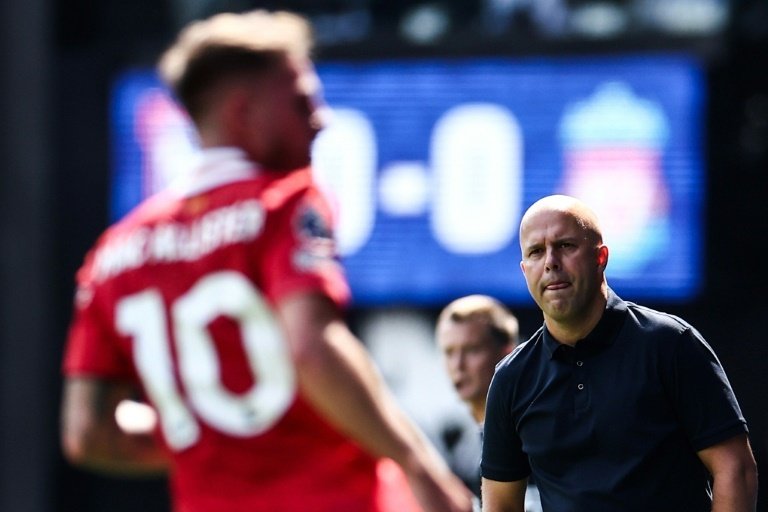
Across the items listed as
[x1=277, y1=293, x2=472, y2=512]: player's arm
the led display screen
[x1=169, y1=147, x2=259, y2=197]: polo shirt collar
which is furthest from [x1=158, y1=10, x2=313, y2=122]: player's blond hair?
the led display screen

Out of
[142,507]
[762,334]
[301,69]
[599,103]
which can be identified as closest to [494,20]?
[599,103]

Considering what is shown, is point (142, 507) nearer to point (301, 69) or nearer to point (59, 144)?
point (59, 144)

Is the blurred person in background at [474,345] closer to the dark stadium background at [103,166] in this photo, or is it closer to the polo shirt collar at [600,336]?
the polo shirt collar at [600,336]

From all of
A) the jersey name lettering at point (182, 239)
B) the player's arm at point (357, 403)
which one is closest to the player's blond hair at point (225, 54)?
the jersey name lettering at point (182, 239)

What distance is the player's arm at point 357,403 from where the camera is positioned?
2.46m

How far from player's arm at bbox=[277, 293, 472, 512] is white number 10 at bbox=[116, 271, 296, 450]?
0.11m

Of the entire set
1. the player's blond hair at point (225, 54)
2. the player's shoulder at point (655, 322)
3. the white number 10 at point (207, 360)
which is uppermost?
the player's blond hair at point (225, 54)

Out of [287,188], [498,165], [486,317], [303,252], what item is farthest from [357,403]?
[498,165]

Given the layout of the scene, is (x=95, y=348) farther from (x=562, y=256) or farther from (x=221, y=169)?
(x=562, y=256)

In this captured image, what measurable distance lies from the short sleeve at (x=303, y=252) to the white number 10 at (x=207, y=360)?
2.6 inches

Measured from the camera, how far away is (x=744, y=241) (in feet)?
24.2

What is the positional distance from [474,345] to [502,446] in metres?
1.04

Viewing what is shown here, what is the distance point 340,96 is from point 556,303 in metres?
5.91

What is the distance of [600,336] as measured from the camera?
192 cm
